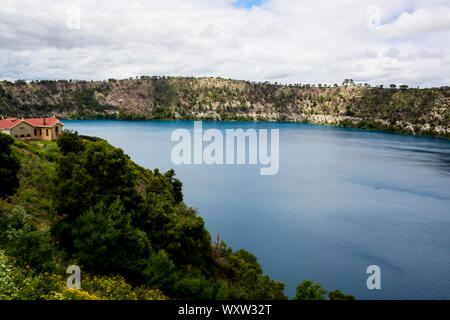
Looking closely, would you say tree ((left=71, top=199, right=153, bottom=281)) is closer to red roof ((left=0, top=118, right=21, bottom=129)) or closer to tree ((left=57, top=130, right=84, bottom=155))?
tree ((left=57, top=130, right=84, bottom=155))

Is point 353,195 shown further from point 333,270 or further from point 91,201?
point 91,201

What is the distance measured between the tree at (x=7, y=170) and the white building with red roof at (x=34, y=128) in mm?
28376

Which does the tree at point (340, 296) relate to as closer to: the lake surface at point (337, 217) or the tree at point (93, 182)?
the lake surface at point (337, 217)

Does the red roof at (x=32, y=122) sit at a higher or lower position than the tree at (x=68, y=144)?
higher

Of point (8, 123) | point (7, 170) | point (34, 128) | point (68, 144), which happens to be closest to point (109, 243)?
point (7, 170)

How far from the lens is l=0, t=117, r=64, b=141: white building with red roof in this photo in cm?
4706

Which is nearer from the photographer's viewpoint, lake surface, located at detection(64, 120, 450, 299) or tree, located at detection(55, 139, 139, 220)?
tree, located at detection(55, 139, 139, 220)

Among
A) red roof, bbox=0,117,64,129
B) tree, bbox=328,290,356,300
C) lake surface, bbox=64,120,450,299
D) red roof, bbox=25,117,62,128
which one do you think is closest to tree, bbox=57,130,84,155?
red roof, bbox=0,117,64,129

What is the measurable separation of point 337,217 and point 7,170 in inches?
1888

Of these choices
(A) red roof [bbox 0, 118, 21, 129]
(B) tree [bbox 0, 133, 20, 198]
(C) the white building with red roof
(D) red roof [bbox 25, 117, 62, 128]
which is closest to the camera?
(B) tree [bbox 0, 133, 20, 198]

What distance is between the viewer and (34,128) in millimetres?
49594

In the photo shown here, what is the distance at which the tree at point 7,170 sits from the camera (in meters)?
21.0

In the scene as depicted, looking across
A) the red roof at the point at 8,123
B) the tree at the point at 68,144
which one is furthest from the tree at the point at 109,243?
the red roof at the point at 8,123

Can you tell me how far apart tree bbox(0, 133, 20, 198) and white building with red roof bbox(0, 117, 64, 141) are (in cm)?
2838
